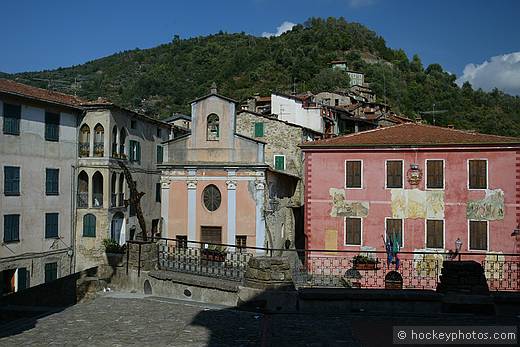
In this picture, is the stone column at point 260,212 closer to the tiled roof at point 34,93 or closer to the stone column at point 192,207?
the stone column at point 192,207

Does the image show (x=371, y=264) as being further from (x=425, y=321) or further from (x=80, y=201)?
(x=80, y=201)

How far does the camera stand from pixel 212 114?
27.9 meters

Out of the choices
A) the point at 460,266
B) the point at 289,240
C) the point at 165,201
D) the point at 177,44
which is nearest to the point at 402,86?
the point at 177,44

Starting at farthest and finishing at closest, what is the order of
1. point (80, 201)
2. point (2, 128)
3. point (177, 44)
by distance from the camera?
point (177, 44) < point (80, 201) < point (2, 128)

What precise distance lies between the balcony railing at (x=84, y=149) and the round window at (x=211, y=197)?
8.11m

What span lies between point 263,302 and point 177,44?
12702 cm

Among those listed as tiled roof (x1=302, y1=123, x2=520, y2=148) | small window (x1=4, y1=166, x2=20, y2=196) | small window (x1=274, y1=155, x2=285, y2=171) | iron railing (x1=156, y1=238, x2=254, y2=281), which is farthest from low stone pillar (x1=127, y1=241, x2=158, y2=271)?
small window (x1=274, y1=155, x2=285, y2=171)

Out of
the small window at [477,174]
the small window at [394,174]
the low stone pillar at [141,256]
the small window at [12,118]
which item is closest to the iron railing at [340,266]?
the low stone pillar at [141,256]

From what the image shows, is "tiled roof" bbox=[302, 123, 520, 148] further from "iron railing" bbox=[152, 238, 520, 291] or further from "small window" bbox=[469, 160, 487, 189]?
"iron railing" bbox=[152, 238, 520, 291]

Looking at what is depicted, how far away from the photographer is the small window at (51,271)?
28645 mm

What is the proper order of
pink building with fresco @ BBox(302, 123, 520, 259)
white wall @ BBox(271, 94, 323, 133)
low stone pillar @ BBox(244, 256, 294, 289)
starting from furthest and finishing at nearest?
white wall @ BBox(271, 94, 323, 133)
pink building with fresco @ BBox(302, 123, 520, 259)
low stone pillar @ BBox(244, 256, 294, 289)

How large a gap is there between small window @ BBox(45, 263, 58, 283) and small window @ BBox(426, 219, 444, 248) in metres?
19.2

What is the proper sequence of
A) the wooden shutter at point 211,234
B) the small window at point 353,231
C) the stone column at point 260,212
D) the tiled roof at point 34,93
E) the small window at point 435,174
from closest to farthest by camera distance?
the small window at point 435,174
the small window at point 353,231
the stone column at point 260,212
the tiled roof at point 34,93
the wooden shutter at point 211,234

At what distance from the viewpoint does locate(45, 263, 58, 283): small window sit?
28.6 metres
